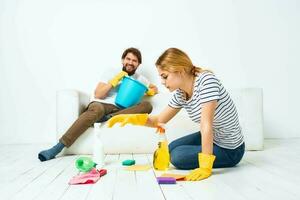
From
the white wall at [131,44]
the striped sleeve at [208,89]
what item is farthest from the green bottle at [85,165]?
the white wall at [131,44]

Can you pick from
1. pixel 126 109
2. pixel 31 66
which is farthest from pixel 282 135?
pixel 31 66

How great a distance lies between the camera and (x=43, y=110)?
323cm

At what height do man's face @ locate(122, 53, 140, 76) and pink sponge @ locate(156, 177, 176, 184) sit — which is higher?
man's face @ locate(122, 53, 140, 76)

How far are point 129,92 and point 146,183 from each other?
42.9 inches

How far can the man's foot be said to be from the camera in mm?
2227

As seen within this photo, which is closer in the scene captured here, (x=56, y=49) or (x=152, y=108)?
(x=152, y=108)

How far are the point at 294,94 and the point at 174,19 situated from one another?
1.30 metres

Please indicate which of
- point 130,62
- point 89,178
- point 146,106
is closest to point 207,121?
point 89,178

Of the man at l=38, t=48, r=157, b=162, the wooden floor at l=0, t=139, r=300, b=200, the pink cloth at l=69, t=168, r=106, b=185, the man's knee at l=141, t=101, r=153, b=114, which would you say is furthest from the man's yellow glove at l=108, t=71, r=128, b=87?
the pink cloth at l=69, t=168, r=106, b=185

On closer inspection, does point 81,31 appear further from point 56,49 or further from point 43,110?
point 43,110

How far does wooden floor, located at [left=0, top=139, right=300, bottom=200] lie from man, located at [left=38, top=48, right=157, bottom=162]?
17 cm

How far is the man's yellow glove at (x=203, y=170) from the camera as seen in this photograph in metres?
1.53

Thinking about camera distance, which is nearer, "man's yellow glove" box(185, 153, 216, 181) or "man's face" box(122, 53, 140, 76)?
"man's yellow glove" box(185, 153, 216, 181)

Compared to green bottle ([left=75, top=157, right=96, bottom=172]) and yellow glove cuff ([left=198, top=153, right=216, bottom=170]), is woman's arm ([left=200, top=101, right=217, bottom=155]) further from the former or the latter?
green bottle ([left=75, top=157, right=96, bottom=172])
